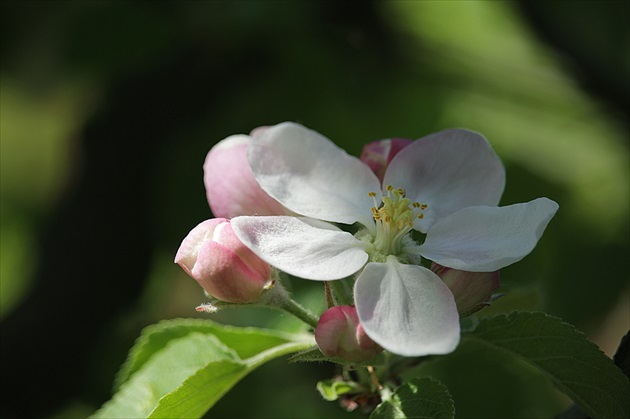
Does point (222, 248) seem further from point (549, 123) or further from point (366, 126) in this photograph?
point (549, 123)

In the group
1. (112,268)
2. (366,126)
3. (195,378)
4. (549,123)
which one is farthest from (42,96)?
(195,378)

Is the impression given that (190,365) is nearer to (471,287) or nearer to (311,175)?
(311,175)

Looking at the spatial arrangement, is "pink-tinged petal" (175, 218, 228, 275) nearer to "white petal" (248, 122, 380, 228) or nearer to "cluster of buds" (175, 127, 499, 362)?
"cluster of buds" (175, 127, 499, 362)

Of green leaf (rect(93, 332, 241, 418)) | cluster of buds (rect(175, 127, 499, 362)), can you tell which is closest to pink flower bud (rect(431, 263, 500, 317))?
cluster of buds (rect(175, 127, 499, 362))

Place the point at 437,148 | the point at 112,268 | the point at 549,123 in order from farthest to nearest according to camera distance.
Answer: the point at 549,123, the point at 112,268, the point at 437,148

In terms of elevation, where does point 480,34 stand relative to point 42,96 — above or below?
above

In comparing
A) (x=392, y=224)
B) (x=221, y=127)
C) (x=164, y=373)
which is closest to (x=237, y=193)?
(x=392, y=224)

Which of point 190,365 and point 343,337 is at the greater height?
point 343,337
